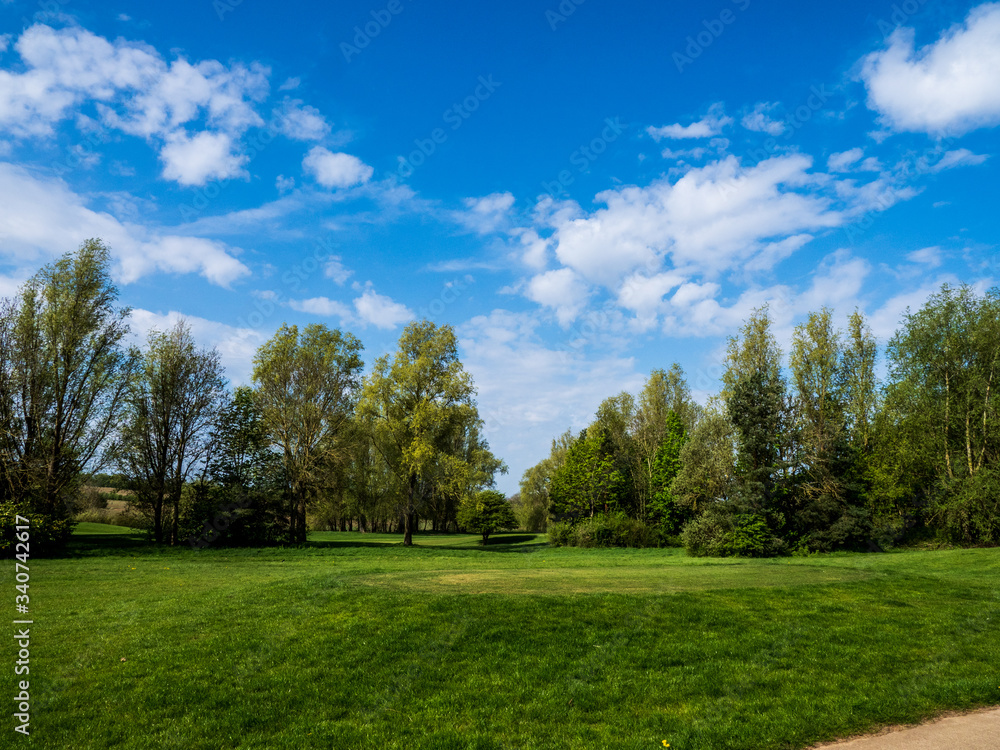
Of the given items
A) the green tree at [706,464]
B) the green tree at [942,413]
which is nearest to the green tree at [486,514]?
the green tree at [706,464]

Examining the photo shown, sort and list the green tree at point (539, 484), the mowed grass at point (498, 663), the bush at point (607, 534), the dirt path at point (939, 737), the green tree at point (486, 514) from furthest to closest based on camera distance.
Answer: the green tree at point (539, 484) < the green tree at point (486, 514) < the bush at point (607, 534) < the mowed grass at point (498, 663) < the dirt path at point (939, 737)

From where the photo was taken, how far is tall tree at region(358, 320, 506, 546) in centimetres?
4134

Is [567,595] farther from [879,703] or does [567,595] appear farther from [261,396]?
[261,396]

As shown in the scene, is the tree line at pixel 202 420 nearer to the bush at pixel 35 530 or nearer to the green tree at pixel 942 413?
the bush at pixel 35 530

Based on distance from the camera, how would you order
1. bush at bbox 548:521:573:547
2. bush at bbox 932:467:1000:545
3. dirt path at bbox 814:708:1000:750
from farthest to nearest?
1. bush at bbox 548:521:573:547
2. bush at bbox 932:467:1000:545
3. dirt path at bbox 814:708:1000:750

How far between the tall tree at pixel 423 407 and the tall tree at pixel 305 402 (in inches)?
108

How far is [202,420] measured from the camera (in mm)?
40219

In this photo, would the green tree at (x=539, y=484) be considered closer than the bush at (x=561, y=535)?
No

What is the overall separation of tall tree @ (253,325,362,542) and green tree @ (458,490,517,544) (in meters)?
16.3

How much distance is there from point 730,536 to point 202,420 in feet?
120

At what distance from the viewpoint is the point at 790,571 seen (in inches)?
765

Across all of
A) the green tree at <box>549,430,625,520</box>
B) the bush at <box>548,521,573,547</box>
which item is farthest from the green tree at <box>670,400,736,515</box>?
the green tree at <box>549,430,625,520</box>

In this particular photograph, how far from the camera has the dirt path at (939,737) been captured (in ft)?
23.2

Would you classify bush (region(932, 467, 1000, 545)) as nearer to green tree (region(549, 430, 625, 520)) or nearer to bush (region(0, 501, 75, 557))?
green tree (region(549, 430, 625, 520))
